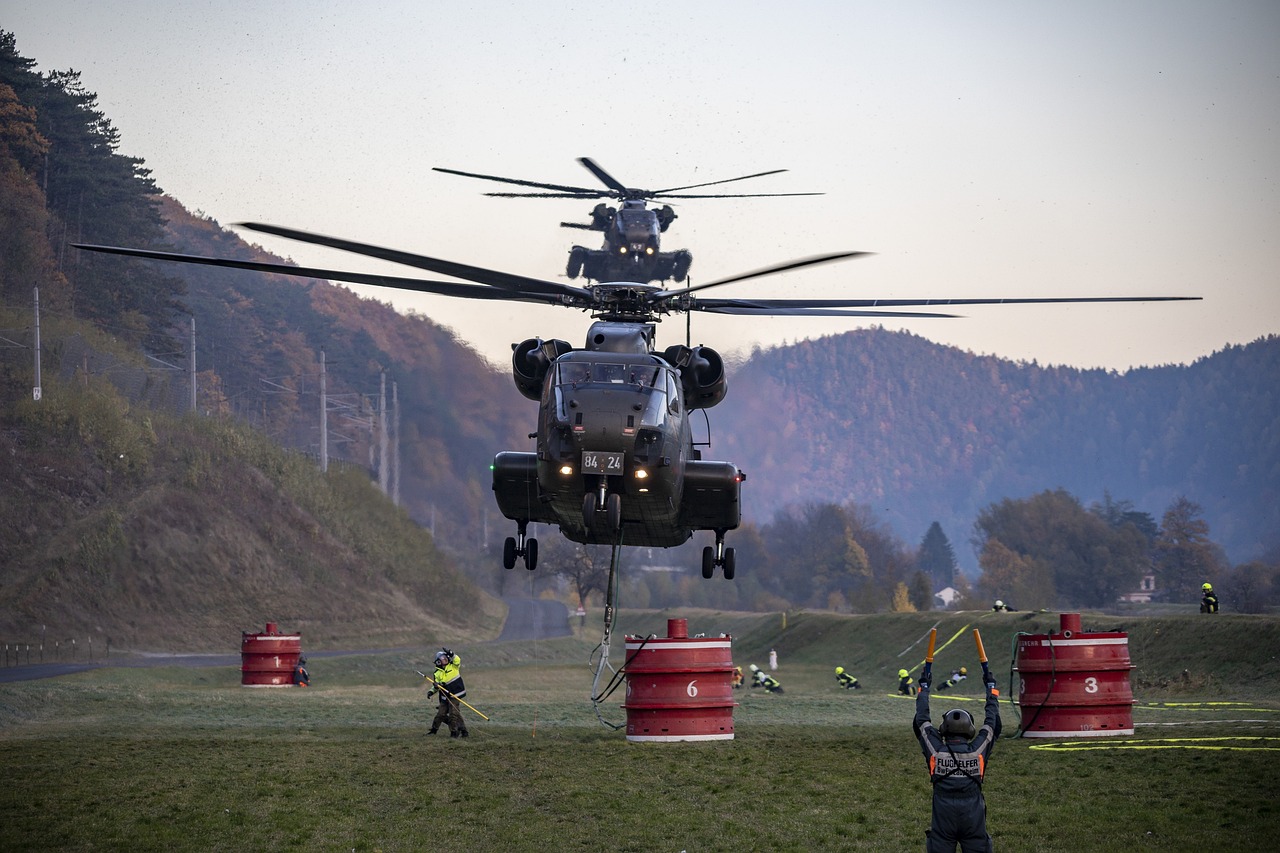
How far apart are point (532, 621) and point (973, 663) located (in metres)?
51.3

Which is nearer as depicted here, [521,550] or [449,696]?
[521,550]

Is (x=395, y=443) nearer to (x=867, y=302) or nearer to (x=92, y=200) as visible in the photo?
(x=92, y=200)

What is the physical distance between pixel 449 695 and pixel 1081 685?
12.2m

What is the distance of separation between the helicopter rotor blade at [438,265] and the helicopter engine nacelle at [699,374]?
2.26m

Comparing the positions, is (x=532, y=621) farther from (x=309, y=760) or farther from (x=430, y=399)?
(x=309, y=760)

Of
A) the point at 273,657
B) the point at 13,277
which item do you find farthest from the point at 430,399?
the point at 273,657

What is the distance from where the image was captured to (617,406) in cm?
2111

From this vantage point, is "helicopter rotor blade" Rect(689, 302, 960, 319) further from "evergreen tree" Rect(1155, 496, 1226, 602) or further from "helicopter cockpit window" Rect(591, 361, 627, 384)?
"evergreen tree" Rect(1155, 496, 1226, 602)

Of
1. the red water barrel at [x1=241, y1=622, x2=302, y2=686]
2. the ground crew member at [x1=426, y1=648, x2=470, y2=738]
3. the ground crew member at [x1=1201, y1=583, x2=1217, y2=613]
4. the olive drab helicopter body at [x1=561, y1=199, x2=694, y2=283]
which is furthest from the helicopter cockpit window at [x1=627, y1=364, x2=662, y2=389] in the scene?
the olive drab helicopter body at [x1=561, y1=199, x2=694, y2=283]

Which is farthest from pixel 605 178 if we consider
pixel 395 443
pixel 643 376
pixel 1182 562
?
pixel 1182 562

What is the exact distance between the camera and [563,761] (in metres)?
22.6

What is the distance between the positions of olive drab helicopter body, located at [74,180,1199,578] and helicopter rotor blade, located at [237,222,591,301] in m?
0.03

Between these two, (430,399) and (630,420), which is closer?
(630,420)

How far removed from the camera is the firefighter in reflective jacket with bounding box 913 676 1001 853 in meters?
12.0
